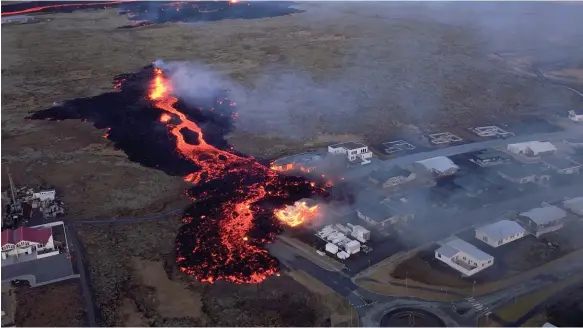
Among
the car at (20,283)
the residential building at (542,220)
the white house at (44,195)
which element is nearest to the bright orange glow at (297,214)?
the residential building at (542,220)

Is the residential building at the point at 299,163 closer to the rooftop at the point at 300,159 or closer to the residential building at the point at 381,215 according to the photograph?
the rooftop at the point at 300,159

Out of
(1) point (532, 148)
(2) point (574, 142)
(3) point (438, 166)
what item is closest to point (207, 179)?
(3) point (438, 166)

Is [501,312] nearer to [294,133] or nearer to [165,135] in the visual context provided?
[294,133]

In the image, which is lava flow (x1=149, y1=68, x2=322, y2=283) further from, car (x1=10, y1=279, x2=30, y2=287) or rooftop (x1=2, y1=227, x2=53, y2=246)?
car (x1=10, y1=279, x2=30, y2=287)

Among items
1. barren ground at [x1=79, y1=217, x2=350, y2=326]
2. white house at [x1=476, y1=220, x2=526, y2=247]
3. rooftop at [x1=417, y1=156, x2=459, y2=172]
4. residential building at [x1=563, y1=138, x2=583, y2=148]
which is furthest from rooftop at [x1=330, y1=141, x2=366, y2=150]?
residential building at [x1=563, y1=138, x2=583, y2=148]

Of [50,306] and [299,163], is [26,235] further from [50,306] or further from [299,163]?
[299,163]

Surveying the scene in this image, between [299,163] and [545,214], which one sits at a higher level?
[545,214]
